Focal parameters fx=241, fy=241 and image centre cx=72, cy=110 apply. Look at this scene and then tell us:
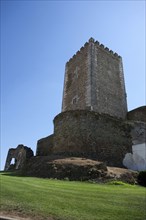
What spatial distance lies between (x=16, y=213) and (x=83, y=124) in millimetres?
10686

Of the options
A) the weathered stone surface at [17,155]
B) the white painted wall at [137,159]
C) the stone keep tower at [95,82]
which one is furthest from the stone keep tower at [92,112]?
the weathered stone surface at [17,155]

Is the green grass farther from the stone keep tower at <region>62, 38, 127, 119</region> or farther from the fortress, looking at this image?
the stone keep tower at <region>62, 38, 127, 119</region>

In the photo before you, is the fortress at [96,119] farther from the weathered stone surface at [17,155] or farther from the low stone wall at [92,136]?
the weathered stone surface at [17,155]

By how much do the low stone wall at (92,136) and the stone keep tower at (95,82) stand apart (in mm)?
5479

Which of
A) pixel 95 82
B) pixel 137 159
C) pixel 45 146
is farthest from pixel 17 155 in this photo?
pixel 137 159

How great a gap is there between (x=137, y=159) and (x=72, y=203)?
10738mm

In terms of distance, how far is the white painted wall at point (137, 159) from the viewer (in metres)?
16.1

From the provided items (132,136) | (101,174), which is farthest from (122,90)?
(101,174)

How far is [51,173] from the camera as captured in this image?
12.2m

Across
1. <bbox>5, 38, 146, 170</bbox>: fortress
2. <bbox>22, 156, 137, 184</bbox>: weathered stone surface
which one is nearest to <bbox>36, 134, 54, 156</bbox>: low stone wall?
<bbox>5, 38, 146, 170</bbox>: fortress

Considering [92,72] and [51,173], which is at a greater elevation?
[92,72]

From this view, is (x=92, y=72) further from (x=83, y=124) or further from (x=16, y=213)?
(x=16, y=213)

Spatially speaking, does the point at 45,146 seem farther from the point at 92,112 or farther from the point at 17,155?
the point at 92,112

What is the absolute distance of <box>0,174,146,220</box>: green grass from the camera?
5871 mm
